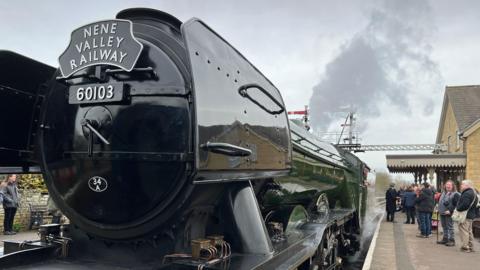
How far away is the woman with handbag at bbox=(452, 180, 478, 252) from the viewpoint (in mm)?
9391

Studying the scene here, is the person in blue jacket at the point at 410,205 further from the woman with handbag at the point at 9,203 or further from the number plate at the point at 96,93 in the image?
the number plate at the point at 96,93

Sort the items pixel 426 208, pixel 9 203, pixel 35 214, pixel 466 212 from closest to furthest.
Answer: pixel 466 212 → pixel 9 203 → pixel 35 214 → pixel 426 208

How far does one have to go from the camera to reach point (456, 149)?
26.5m

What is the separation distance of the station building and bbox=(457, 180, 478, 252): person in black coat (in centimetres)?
1293

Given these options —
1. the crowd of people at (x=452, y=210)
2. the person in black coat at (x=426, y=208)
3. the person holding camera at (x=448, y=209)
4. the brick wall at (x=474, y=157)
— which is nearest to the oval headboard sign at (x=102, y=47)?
the crowd of people at (x=452, y=210)

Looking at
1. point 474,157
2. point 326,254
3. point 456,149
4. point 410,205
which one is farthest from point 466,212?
point 456,149

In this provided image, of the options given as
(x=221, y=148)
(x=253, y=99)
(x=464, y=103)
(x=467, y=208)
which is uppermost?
(x=464, y=103)

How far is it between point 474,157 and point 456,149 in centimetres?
468

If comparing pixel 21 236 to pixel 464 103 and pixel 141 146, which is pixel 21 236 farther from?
pixel 464 103

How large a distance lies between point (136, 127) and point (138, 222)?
60 centimetres

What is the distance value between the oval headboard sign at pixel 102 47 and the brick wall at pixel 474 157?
22308mm

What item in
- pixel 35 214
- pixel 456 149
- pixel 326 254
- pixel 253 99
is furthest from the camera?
pixel 456 149

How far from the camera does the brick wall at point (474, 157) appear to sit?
2172cm

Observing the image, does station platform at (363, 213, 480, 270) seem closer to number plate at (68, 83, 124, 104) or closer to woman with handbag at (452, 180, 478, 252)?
woman with handbag at (452, 180, 478, 252)
